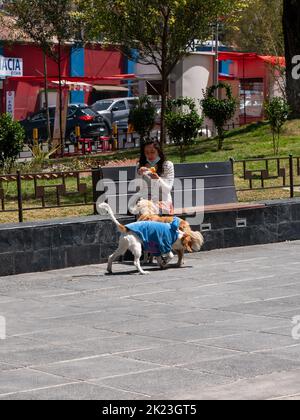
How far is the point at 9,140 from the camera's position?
20406mm

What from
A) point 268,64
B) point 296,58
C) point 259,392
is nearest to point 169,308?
point 259,392

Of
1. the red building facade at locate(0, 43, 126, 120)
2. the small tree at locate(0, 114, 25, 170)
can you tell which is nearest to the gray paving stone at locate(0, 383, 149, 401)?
the small tree at locate(0, 114, 25, 170)

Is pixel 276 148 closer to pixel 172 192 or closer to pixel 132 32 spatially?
pixel 132 32

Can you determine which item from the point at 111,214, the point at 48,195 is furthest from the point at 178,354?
the point at 48,195

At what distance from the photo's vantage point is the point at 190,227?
14.1 meters

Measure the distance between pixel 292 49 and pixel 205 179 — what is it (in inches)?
535

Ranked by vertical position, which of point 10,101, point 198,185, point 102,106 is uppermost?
point 10,101

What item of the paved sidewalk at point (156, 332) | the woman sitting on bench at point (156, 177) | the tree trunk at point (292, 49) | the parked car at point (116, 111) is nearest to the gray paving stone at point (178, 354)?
the paved sidewalk at point (156, 332)

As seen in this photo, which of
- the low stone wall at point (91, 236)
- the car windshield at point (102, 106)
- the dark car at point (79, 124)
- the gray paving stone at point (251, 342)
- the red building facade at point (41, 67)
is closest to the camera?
the gray paving stone at point (251, 342)

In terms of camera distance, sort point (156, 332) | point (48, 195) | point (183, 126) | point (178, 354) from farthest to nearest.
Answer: point (183, 126) → point (48, 195) → point (156, 332) → point (178, 354)

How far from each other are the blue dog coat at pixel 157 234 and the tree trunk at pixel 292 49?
1576cm

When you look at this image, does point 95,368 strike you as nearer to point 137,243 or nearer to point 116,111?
point 137,243

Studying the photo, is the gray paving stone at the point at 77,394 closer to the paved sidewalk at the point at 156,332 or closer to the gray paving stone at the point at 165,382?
the paved sidewalk at the point at 156,332

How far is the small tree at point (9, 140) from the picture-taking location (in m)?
20.2
